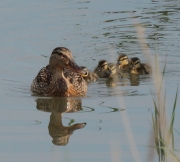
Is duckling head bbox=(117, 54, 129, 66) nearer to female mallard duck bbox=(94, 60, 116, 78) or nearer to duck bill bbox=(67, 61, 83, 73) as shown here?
female mallard duck bbox=(94, 60, 116, 78)

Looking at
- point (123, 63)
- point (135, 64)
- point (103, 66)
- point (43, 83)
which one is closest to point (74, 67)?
point (43, 83)

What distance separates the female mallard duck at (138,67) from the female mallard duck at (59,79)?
93 cm

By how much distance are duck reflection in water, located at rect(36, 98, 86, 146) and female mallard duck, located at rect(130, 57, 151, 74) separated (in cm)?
136

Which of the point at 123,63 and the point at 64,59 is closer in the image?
the point at 64,59

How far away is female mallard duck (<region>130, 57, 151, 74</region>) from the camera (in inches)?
352

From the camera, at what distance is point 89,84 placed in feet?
28.3

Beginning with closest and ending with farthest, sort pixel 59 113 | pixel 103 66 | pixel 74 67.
A: pixel 59 113 < pixel 74 67 < pixel 103 66

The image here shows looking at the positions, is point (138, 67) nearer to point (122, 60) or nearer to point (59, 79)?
point (122, 60)

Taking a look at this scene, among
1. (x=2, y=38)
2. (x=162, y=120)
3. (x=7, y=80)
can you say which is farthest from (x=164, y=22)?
(x=162, y=120)

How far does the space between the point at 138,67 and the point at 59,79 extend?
1.27 meters

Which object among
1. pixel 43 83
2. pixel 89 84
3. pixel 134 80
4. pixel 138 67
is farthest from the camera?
pixel 138 67

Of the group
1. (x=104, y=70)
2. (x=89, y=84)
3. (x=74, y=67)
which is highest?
(x=74, y=67)

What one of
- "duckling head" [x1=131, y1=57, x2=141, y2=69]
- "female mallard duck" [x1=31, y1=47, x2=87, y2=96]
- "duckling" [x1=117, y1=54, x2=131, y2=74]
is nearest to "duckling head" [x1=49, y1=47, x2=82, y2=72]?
"female mallard duck" [x1=31, y1=47, x2=87, y2=96]

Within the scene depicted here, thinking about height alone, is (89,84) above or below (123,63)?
below
